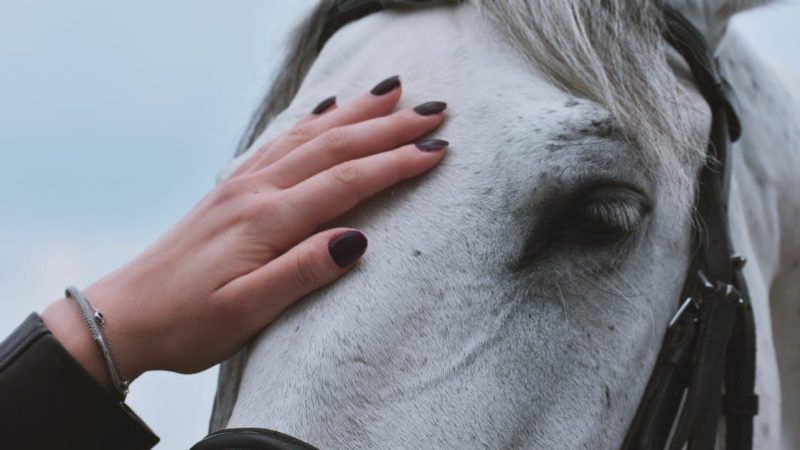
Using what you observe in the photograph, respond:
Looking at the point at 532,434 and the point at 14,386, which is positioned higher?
the point at 14,386

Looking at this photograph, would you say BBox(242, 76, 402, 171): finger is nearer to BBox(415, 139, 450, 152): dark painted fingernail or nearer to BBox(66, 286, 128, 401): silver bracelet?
BBox(415, 139, 450, 152): dark painted fingernail

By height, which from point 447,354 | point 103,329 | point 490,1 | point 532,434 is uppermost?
point 490,1

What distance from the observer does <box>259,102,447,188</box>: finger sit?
1.31 metres

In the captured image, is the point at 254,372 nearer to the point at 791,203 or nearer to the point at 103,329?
the point at 103,329

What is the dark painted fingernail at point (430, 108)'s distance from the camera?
1.32m

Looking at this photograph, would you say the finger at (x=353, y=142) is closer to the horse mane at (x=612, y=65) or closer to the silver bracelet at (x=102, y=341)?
the horse mane at (x=612, y=65)

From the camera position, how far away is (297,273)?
1.20m

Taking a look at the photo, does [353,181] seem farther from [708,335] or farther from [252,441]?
[708,335]

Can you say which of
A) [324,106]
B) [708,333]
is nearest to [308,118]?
[324,106]

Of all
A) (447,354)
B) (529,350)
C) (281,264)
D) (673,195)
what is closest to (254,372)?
(281,264)

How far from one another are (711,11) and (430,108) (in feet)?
2.18

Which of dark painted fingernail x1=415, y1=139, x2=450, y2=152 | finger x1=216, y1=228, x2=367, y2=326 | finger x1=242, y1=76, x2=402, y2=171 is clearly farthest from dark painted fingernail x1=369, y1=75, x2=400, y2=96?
finger x1=216, y1=228, x2=367, y2=326

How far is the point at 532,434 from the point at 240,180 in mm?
585

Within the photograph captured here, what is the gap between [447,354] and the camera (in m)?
1.16
